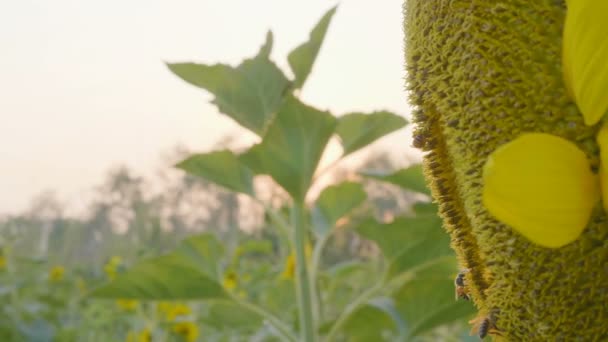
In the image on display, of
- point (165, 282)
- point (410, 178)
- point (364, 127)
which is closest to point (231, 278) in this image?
point (165, 282)

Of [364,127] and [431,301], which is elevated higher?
Result: [364,127]

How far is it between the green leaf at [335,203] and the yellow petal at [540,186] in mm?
798

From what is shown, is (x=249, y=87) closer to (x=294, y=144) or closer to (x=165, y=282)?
(x=294, y=144)

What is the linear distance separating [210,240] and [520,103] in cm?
82

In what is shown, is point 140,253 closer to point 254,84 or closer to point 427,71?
point 254,84

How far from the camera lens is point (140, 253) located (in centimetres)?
341

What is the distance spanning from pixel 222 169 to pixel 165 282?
0.50 feet

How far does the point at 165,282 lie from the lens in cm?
85

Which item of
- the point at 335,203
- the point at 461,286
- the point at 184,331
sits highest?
the point at 335,203

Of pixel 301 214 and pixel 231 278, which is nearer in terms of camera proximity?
pixel 301 214

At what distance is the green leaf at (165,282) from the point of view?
0.84 m

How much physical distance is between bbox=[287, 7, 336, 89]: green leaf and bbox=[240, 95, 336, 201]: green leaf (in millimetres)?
43

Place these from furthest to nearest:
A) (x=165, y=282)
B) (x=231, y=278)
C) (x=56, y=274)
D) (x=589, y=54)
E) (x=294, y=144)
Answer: (x=56, y=274) → (x=231, y=278) → (x=165, y=282) → (x=294, y=144) → (x=589, y=54)

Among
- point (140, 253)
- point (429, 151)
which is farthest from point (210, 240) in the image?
point (140, 253)
